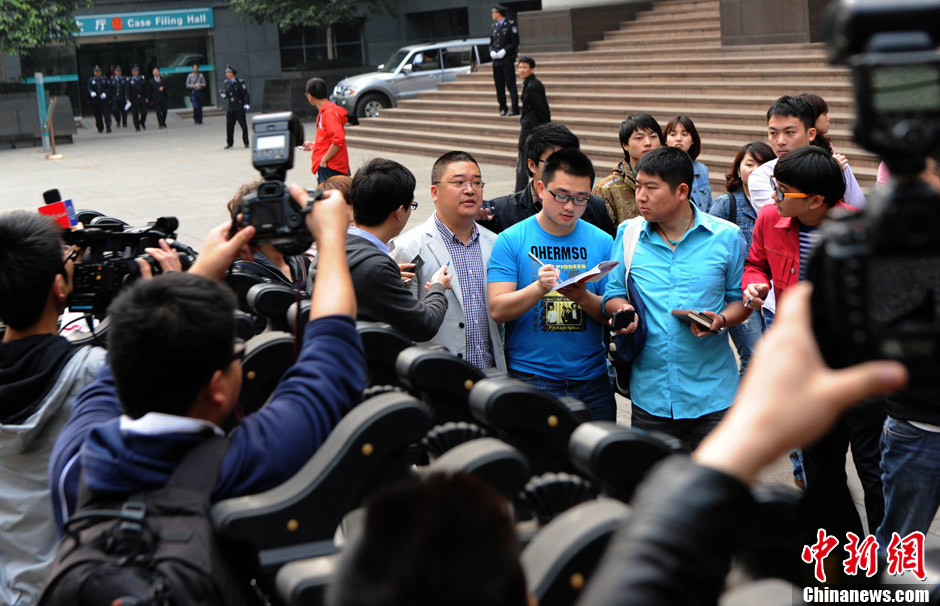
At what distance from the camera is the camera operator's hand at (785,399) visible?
1219mm

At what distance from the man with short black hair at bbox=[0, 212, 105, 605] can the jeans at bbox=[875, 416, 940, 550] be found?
2674mm

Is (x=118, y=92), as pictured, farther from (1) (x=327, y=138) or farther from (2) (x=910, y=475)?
(2) (x=910, y=475)

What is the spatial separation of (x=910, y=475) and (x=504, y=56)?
55.5 feet

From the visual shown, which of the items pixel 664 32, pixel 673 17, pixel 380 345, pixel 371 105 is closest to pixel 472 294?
pixel 380 345

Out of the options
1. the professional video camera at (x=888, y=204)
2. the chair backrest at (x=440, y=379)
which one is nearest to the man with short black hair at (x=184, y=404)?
the chair backrest at (x=440, y=379)

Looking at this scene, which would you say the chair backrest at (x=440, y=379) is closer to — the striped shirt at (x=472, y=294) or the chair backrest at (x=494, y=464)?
the chair backrest at (x=494, y=464)

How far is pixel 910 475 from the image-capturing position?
142 inches

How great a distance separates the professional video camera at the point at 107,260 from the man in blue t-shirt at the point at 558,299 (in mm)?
1466

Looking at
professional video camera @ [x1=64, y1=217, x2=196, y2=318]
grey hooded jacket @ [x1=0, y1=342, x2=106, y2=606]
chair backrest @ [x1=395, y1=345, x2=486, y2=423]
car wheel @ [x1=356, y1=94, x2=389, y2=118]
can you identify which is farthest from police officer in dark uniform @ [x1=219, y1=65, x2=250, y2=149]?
chair backrest @ [x1=395, y1=345, x2=486, y2=423]

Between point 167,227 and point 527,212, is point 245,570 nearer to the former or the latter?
point 167,227

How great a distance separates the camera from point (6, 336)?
128 inches

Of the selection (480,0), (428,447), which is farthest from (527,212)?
(480,0)

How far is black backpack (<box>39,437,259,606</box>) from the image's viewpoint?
1.84 m

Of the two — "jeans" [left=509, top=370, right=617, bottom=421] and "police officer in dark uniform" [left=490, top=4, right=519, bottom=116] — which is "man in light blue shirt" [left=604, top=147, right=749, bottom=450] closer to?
"jeans" [left=509, top=370, right=617, bottom=421]
